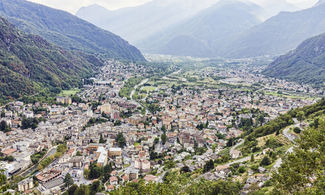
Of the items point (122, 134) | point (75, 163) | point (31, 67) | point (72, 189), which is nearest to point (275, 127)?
point (122, 134)

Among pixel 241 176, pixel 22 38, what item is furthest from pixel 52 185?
pixel 22 38

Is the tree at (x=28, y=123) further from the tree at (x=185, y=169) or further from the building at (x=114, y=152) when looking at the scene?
the tree at (x=185, y=169)

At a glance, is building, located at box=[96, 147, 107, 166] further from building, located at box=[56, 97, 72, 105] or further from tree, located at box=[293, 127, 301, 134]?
building, located at box=[56, 97, 72, 105]

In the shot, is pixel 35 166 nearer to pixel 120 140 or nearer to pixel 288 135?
pixel 120 140

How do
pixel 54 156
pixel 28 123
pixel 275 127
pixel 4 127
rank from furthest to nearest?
pixel 28 123
pixel 4 127
pixel 54 156
pixel 275 127

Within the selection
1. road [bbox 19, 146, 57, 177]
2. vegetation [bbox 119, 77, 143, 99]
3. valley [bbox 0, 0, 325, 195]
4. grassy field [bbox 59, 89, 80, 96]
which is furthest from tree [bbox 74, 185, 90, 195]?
grassy field [bbox 59, 89, 80, 96]

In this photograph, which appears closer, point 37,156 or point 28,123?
point 37,156

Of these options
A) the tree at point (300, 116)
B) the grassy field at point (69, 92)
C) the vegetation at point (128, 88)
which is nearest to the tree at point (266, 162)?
the tree at point (300, 116)
